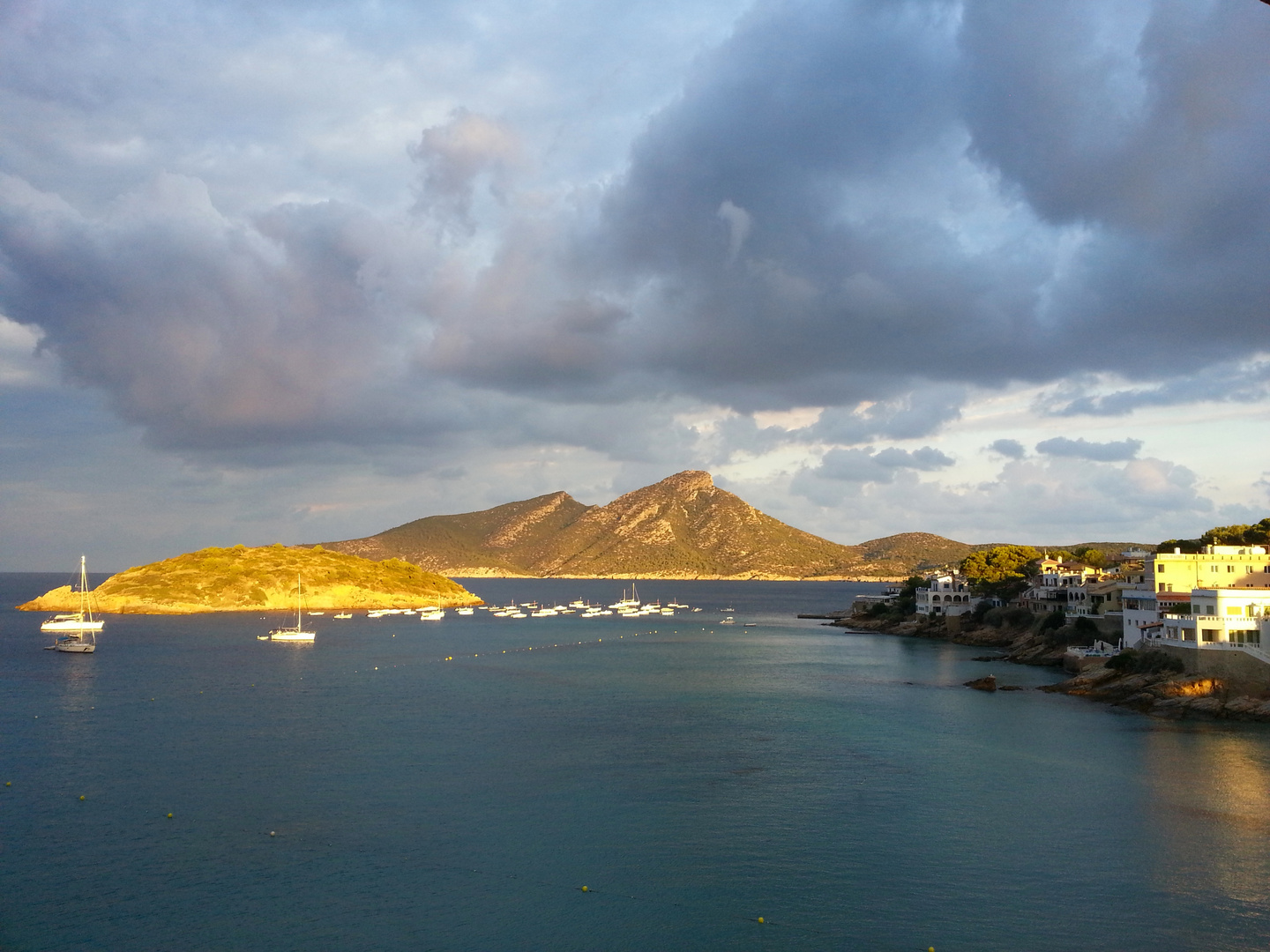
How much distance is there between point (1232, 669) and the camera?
66.5 m

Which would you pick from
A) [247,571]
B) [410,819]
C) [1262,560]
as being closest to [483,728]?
[410,819]

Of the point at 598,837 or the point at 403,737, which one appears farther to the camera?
the point at 403,737

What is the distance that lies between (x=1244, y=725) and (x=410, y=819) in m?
56.1

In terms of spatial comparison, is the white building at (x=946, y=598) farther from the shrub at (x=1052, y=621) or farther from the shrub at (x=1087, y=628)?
the shrub at (x=1087, y=628)

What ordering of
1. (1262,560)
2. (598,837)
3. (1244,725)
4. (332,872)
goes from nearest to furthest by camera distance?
(332,872), (598,837), (1244,725), (1262,560)

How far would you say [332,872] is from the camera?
109 ft

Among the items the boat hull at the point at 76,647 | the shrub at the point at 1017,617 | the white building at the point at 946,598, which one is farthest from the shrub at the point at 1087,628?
the boat hull at the point at 76,647

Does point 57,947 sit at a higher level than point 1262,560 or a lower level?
lower

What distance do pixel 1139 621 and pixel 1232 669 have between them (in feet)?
48.4

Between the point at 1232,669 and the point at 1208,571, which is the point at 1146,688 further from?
the point at 1208,571

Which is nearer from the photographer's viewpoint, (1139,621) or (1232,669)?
(1232,669)

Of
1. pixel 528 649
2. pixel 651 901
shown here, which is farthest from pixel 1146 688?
pixel 528 649

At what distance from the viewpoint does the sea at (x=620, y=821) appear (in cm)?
2911

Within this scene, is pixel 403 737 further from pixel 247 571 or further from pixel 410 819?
pixel 247 571
